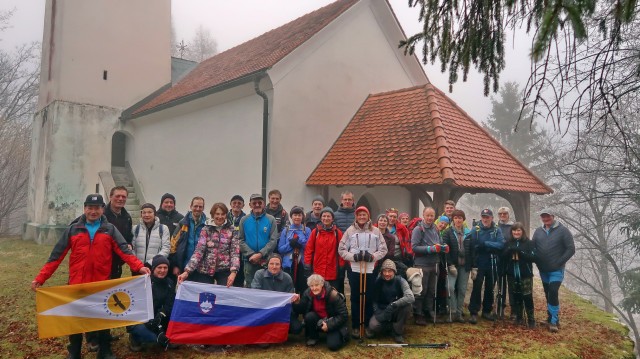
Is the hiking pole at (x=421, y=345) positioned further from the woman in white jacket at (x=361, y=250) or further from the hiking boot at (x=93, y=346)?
the hiking boot at (x=93, y=346)

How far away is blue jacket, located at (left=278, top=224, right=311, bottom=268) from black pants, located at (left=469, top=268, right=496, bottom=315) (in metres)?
2.67

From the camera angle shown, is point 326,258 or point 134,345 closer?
point 134,345

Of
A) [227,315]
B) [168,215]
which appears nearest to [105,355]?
[227,315]

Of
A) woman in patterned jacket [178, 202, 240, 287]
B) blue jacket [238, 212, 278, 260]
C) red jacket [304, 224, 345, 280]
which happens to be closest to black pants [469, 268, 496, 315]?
red jacket [304, 224, 345, 280]

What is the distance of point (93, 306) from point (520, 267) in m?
5.54

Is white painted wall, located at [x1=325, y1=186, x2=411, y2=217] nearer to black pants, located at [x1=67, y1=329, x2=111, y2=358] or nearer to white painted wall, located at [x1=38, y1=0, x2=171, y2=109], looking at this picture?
black pants, located at [x1=67, y1=329, x2=111, y2=358]

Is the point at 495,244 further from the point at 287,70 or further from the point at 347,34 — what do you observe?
the point at 347,34

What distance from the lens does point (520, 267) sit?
19.5ft

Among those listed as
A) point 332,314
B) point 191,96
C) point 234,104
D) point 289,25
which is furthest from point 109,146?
point 332,314

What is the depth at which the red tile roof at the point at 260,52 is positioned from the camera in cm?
1046

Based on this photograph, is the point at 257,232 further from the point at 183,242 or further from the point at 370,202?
the point at 370,202

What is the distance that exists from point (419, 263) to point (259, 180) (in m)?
5.03

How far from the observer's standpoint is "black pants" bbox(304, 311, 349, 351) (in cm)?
490

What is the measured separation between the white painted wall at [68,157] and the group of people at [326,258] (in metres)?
10.4
